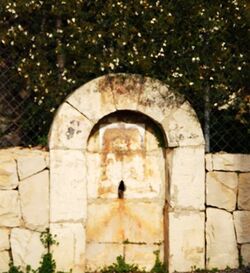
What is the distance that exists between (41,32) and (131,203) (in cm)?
241

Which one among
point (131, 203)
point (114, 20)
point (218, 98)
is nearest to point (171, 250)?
point (131, 203)

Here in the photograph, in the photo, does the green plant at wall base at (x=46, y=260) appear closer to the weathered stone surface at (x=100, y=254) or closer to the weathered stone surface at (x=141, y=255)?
the weathered stone surface at (x=100, y=254)

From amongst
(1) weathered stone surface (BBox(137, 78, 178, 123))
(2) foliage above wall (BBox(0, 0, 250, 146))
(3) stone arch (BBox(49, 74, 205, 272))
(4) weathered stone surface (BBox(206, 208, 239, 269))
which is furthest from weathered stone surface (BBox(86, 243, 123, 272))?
(2) foliage above wall (BBox(0, 0, 250, 146))

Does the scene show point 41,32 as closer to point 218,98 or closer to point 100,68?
point 100,68

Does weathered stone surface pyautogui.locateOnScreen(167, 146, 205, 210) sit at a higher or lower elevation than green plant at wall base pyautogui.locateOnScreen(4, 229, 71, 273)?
higher

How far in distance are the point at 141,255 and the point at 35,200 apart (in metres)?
1.50

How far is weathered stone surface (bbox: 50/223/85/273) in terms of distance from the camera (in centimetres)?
592

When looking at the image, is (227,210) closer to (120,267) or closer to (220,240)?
(220,240)

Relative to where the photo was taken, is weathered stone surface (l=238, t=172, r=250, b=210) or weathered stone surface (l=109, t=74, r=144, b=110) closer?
weathered stone surface (l=109, t=74, r=144, b=110)

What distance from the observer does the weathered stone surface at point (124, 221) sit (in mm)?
6340

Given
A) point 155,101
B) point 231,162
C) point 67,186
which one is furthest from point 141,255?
point 155,101

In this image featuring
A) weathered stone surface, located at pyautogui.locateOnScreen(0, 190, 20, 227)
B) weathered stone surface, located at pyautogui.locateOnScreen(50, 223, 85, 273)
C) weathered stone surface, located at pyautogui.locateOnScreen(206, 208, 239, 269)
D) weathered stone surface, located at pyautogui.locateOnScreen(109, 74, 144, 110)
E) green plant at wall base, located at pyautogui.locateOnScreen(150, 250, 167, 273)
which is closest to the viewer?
weathered stone surface, located at pyautogui.locateOnScreen(0, 190, 20, 227)

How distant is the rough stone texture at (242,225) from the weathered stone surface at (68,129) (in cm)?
203

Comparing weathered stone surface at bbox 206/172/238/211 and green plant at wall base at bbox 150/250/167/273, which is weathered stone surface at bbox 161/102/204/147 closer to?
weathered stone surface at bbox 206/172/238/211
